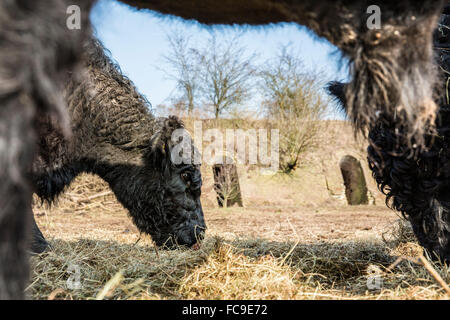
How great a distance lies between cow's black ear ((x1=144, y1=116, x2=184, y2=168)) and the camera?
3799mm

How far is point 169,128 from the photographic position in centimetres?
392

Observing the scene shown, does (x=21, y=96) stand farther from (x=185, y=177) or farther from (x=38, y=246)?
(x=185, y=177)

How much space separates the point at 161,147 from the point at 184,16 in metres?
2.08

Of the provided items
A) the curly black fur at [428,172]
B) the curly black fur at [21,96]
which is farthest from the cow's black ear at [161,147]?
the curly black fur at [21,96]

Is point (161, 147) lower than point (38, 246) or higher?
higher

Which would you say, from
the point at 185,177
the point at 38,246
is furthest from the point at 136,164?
the point at 38,246

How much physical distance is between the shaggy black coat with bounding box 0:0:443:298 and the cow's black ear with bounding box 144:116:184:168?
6.87ft

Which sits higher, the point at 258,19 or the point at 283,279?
the point at 258,19

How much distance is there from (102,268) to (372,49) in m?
2.37

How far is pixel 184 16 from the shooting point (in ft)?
6.04

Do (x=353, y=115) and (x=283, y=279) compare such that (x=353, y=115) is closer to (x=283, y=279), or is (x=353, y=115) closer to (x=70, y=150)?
(x=283, y=279)

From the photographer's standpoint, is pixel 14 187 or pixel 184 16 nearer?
pixel 14 187

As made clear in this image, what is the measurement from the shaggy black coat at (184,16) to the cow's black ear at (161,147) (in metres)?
2.10
